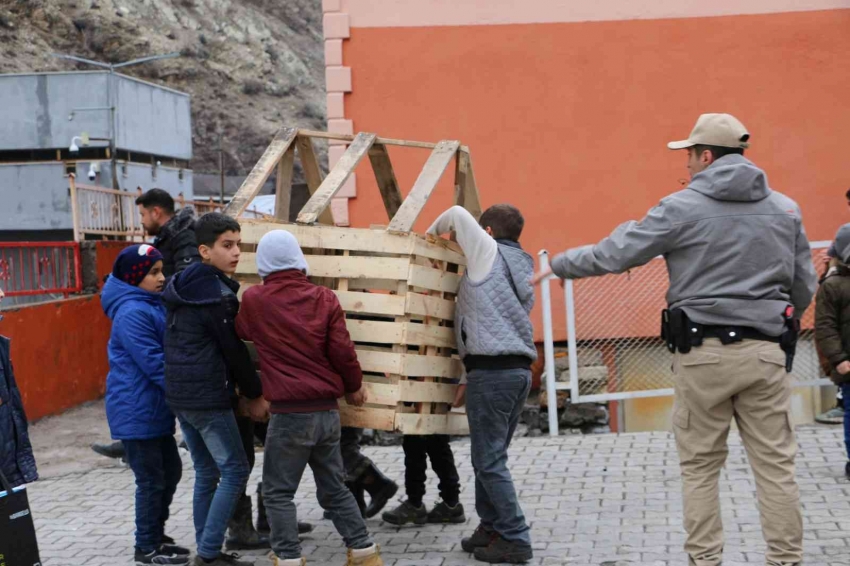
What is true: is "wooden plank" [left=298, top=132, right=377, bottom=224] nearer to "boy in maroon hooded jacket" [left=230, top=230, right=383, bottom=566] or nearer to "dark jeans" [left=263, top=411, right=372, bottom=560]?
"boy in maroon hooded jacket" [left=230, top=230, right=383, bottom=566]

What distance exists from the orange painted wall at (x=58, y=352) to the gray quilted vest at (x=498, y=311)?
6617 mm

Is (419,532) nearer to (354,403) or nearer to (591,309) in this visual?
(354,403)

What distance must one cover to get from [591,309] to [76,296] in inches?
267

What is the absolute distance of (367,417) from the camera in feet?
18.5

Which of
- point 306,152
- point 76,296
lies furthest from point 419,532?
point 76,296

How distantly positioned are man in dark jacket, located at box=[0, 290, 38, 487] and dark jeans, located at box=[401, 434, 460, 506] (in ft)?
7.69

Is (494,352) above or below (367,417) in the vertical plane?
above

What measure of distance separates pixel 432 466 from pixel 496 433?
101cm

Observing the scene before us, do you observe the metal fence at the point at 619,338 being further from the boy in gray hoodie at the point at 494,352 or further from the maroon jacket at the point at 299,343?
the maroon jacket at the point at 299,343

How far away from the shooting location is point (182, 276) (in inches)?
225

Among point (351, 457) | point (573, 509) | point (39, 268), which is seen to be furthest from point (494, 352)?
point (39, 268)

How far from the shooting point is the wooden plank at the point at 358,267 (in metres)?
5.58

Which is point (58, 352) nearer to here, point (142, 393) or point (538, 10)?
point (538, 10)

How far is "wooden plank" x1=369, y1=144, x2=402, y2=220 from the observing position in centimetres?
684
